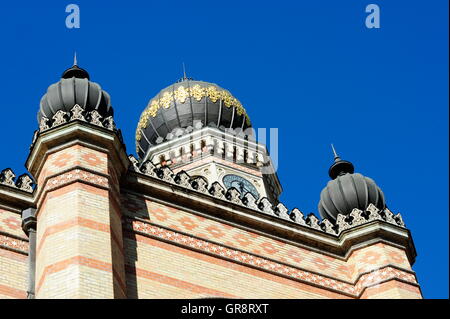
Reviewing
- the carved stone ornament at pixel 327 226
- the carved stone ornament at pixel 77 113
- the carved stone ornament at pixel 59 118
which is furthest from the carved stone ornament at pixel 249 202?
the carved stone ornament at pixel 59 118

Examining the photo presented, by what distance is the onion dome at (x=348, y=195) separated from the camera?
604 inches

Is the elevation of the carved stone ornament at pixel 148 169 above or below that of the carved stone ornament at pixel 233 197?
above

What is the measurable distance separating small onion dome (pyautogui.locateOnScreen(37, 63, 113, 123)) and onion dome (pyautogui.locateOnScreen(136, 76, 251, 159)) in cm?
1073

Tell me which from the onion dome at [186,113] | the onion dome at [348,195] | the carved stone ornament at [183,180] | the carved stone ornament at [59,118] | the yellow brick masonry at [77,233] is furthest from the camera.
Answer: the onion dome at [186,113]

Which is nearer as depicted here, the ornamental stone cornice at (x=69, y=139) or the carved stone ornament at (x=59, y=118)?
the ornamental stone cornice at (x=69, y=139)

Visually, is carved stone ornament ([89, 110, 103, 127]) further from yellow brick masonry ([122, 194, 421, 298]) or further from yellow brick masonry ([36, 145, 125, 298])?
yellow brick masonry ([122, 194, 421, 298])

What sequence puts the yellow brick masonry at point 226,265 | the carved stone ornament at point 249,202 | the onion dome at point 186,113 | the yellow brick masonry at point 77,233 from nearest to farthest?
the yellow brick masonry at point 77,233 → the yellow brick masonry at point 226,265 → the carved stone ornament at point 249,202 → the onion dome at point 186,113

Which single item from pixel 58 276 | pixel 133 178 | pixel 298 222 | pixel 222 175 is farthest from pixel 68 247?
pixel 222 175

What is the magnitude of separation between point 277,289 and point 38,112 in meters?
4.56

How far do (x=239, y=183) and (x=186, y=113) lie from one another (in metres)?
2.69

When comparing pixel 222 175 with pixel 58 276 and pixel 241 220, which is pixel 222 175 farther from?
pixel 58 276

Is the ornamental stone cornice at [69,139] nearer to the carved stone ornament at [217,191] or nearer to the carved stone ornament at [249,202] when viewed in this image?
the carved stone ornament at [217,191]

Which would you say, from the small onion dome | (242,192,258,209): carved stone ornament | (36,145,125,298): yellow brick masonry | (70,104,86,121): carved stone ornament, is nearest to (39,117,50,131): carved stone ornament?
the small onion dome

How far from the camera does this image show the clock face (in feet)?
76.2
